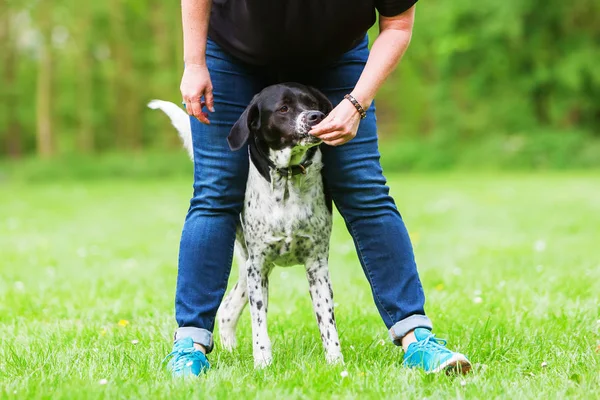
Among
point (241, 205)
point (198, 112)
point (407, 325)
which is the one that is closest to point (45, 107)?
point (241, 205)

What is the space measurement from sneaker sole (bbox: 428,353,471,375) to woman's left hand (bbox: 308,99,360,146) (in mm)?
925

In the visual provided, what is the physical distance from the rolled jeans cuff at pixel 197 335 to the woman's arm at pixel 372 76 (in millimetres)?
962

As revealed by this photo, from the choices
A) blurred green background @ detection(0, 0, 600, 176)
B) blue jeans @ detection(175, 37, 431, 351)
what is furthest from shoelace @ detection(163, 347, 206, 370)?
blurred green background @ detection(0, 0, 600, 176)

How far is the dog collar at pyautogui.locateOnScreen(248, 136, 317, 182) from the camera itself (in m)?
3.19

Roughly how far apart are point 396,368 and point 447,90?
26.1 m

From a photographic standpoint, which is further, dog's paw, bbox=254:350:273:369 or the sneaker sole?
dog's paw, bbox=254:350:273:369

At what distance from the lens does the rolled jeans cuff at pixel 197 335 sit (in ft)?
10.4

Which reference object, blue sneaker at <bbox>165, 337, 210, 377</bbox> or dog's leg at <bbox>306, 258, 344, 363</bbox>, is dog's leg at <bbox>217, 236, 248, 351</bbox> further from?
blue sneaker at <bbox>165, 337, 210, 377</bbox>

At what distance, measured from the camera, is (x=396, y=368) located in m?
3.00

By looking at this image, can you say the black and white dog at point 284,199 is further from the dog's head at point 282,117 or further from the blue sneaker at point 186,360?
the blue sneaker at point 186,360

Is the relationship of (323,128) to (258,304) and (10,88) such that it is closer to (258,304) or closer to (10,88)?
(258,304)

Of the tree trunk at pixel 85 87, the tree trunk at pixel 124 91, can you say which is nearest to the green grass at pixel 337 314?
the tree trunk at pixel 85 87

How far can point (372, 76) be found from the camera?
3.04 m

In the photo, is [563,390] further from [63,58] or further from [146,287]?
[63,58]
